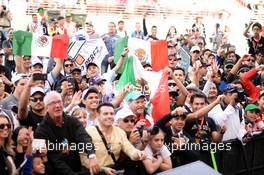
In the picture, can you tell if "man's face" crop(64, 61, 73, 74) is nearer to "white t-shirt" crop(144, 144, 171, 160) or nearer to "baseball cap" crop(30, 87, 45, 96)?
"baseball cap" crop(30, 87, 45, 96)

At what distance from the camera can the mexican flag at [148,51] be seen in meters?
10.0

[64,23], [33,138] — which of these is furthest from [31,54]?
[64,23]

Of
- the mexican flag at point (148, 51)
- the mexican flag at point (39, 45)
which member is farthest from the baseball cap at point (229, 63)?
the mexican flag at point (39, 45)

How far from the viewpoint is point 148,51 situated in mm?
10688

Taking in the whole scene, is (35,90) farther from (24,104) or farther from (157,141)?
(157,141)

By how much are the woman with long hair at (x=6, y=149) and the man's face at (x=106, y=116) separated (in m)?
1.13

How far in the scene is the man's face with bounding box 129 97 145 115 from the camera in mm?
7746

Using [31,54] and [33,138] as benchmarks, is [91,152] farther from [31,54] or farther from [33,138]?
[31,54]

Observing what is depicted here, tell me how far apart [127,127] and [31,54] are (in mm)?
3490

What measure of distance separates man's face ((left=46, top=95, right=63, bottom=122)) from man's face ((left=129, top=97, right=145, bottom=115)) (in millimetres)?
1439

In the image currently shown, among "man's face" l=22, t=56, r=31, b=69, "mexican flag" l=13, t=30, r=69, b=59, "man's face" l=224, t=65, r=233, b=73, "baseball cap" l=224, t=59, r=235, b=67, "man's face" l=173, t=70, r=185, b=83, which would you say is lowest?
"man's face" l=224, t=65, r=233, b=73

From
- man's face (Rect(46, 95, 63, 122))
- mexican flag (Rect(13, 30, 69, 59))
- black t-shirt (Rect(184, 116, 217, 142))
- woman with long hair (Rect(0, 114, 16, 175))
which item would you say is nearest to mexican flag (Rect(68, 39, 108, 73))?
mexican flag (Rect(13, 30, 69, 59))

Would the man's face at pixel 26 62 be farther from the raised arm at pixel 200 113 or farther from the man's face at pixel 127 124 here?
the man's face at pixel 127 124

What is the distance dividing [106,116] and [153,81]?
2449mm
